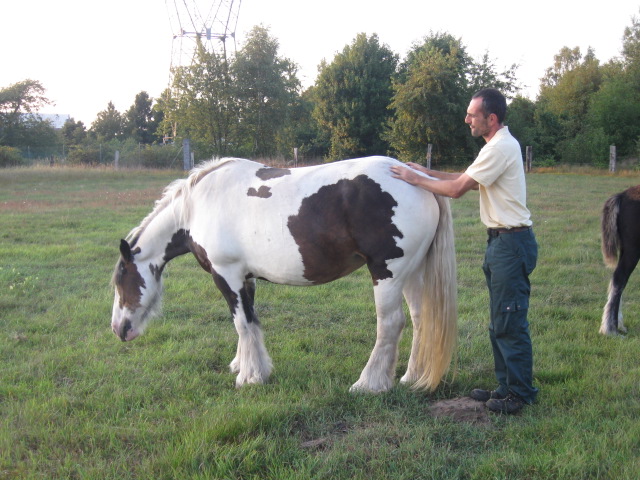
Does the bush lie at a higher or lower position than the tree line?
lower

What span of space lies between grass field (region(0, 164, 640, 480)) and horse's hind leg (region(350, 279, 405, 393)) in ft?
0.42

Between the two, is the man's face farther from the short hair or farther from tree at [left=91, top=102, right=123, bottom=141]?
tree at [left=91, top=102, right=123, bottom=141]

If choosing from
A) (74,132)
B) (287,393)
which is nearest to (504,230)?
(287,393)

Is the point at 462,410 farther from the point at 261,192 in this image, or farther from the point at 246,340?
the point at 261,192

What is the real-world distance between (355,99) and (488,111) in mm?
30456

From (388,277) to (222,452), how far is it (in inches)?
61.0

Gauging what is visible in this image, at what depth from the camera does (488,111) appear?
3.26 m

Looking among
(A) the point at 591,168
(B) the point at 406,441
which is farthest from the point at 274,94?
(B) the point at 406,441

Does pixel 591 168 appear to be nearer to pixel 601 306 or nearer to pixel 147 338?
pixel 601 306

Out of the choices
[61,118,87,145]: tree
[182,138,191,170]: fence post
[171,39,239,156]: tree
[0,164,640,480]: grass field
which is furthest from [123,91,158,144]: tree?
[0,164,640,480]: grass field

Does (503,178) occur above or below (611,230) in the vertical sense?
above

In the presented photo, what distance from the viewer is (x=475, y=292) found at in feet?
20.3

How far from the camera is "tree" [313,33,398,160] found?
1289 inches

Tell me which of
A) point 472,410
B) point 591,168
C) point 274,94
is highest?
point 274,94
